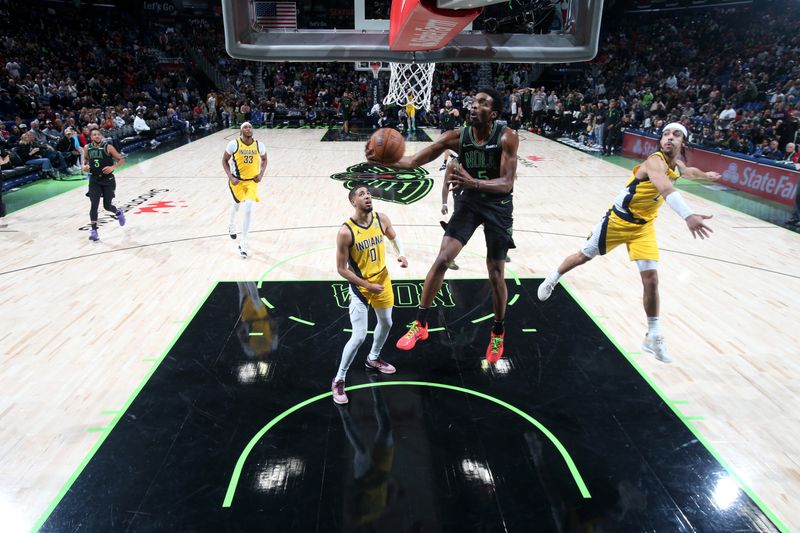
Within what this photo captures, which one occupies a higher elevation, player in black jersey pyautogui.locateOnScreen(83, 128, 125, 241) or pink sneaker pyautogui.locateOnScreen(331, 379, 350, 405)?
player in black jersey pyautogui.locateOnScreen(83, 128, 125, 241)

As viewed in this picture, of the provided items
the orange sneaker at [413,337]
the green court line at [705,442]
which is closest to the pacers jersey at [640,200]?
the green court line at [705,442]

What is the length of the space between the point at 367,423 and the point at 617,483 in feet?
5.78

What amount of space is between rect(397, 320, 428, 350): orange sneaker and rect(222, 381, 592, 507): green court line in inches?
Answer: 15.6

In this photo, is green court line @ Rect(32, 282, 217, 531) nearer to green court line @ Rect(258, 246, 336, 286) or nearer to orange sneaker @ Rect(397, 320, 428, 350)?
green court line @ Rect(258, 246, 336, 286)

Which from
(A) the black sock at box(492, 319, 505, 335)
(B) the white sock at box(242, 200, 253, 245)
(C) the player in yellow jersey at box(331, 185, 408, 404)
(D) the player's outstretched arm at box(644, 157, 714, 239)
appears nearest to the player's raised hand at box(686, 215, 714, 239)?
(D) the player's outstretched arm at box(644, 157, 714, 239)

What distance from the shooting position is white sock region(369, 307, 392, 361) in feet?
14.1

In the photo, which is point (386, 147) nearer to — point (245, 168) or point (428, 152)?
point (428, 152)

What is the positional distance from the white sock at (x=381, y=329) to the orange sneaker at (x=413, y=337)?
0.23 meters

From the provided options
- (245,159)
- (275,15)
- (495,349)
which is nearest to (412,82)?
(245,159)

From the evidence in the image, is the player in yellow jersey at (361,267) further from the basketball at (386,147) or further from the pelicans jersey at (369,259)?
the basketball at (386,147)

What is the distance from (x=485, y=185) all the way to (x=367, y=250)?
3.40 ft

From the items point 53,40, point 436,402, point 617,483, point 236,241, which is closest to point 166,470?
point 436,402

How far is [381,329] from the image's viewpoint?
446 cm

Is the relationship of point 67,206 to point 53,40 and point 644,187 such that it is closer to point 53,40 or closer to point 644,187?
point 644,187
